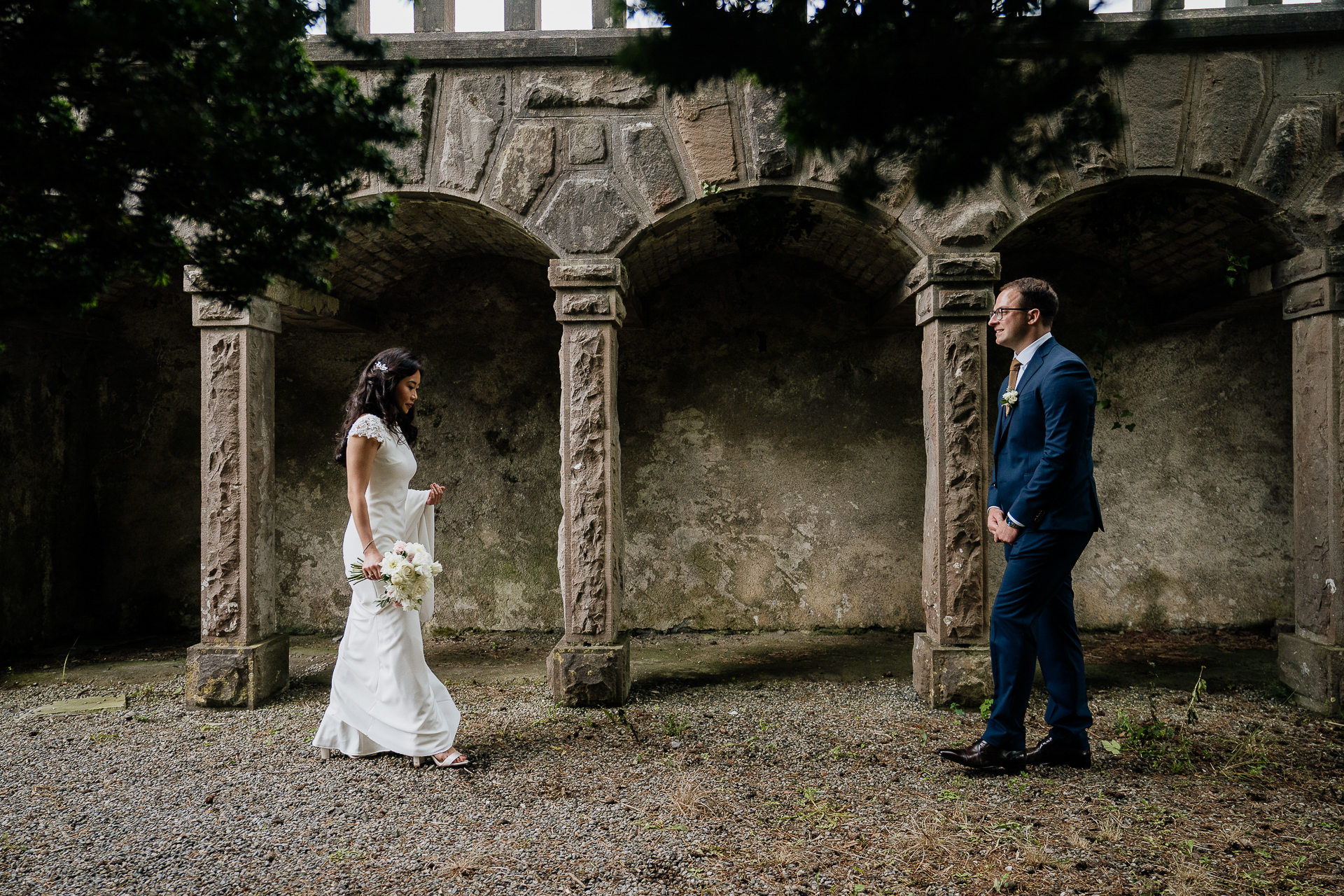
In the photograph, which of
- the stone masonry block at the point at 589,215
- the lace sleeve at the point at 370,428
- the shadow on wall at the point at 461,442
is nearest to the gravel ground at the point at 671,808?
the lace sleeve at the point at 370,428

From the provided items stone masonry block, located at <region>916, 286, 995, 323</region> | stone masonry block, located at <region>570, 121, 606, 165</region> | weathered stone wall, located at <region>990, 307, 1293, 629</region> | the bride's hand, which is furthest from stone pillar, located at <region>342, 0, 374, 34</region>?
weathered stone wall, located at <region>990, 307, 1293, 629</region>

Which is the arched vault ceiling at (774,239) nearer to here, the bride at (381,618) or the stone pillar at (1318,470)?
the bride at (381,618)

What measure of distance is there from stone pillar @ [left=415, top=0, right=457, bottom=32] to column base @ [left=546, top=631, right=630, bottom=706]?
3707 mm

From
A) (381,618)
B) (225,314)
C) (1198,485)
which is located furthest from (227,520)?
(1198,485)

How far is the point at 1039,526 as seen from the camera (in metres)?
3.31

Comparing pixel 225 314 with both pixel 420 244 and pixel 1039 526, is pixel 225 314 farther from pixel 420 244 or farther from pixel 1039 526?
pixel 1039 526

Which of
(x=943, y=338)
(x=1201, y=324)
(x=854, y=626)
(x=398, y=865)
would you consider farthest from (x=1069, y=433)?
(x=1201, y=324)

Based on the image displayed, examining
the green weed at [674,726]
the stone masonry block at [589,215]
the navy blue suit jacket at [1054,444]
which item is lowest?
the green weed at [674,726]

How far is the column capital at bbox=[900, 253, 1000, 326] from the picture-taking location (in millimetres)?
4469

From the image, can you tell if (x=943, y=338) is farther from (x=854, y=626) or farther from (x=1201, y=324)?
(x=1201, y=324)

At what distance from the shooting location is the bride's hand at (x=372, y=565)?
3.48 m

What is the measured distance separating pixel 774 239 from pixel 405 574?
362cm

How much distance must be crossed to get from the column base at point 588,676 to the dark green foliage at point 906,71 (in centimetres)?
358

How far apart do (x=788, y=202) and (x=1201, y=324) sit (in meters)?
3.86
